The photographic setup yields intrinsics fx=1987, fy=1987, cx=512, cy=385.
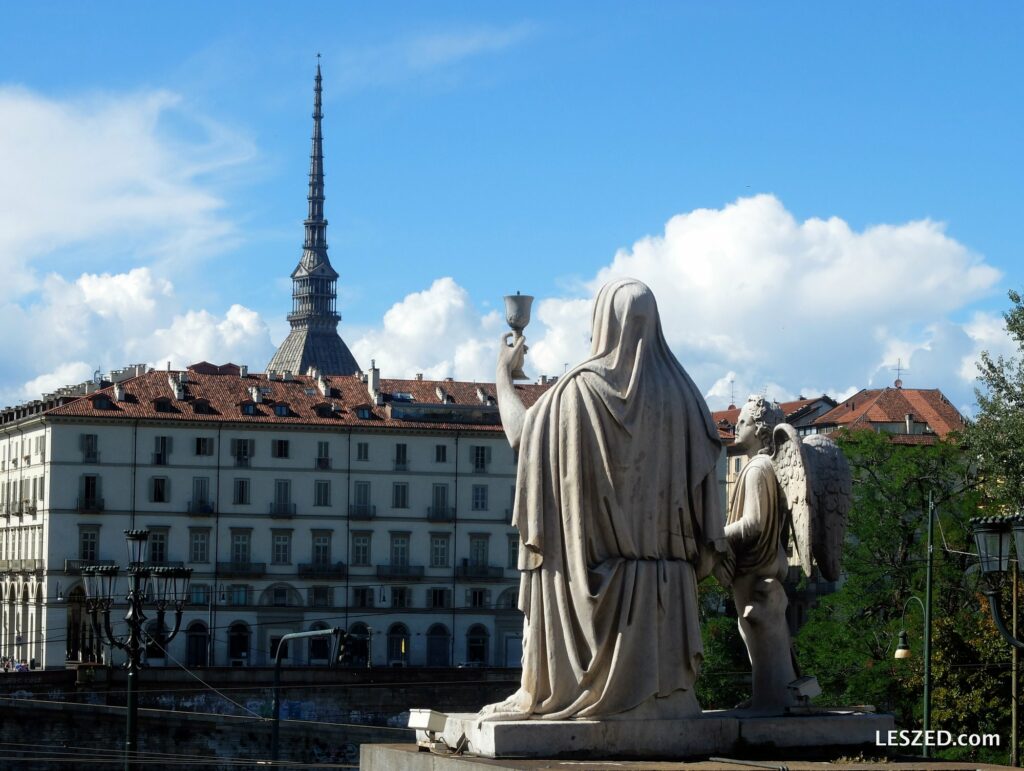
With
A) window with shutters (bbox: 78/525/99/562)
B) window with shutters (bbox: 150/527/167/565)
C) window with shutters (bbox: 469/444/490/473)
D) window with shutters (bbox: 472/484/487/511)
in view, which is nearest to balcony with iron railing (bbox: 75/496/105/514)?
window with shutters (bbox: 78/525/99/562)

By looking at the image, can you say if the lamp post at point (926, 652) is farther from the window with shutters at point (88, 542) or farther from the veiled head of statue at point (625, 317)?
the window with shutters at point (88, 542)

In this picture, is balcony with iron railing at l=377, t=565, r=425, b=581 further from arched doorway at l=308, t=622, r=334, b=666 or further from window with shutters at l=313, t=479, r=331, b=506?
window with shutters at l=313, t=479, r=331, b=506

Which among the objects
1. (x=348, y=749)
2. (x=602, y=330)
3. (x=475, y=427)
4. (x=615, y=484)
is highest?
(x=475, y=427)

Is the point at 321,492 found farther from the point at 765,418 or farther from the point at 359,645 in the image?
the point at 765,418

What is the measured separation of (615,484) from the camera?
11.8 meters

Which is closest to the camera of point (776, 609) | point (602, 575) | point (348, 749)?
point (602, 575)

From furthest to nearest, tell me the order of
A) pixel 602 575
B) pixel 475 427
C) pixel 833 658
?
pixel 475 427, pixel 833 658, pixel 602 575

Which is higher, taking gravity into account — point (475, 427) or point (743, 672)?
point (475, 427)

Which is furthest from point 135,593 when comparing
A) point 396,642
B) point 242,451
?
point 396,642

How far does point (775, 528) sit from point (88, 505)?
279 feet

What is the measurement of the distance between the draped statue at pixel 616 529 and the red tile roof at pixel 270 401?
8129 cm

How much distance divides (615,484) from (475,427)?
89.3 metres

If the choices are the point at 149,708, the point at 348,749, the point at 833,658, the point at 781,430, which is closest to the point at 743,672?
the point at 833,658

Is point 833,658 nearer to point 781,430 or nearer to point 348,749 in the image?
point 348,749
